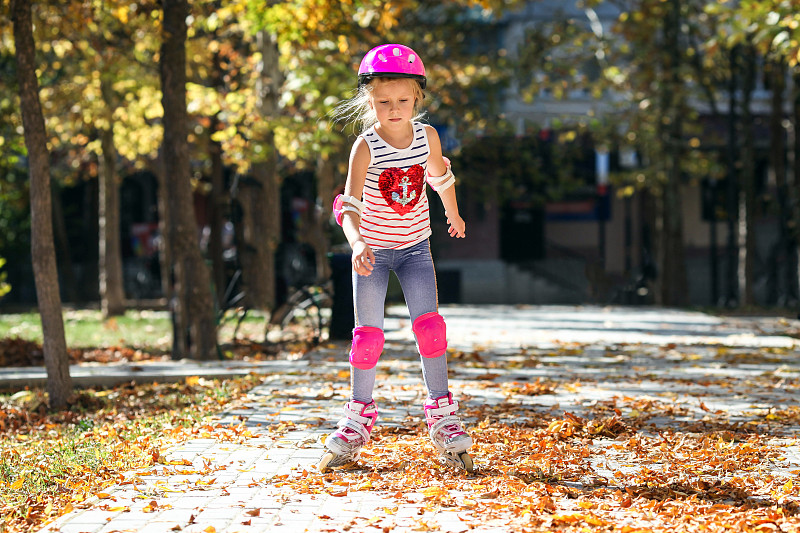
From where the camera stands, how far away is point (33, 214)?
313 inches

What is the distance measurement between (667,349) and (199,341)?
537 cm

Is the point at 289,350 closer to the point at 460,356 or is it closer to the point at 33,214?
the point at 460,356

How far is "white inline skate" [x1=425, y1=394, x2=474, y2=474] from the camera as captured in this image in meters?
4.96

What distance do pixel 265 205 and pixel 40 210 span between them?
9339 mm

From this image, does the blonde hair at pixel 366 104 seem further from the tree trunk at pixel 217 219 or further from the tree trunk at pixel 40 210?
the tree trunk at pixel 217 219

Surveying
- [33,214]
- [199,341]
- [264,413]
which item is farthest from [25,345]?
[264,413]

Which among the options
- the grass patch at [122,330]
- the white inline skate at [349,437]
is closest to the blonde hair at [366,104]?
the white inline skate at [349,437]

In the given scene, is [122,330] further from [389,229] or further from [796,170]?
[796,170]

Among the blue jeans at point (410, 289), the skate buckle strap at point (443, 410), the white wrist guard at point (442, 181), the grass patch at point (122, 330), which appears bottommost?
the grass patch at point (122, 330)

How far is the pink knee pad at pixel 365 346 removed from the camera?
5.14 m

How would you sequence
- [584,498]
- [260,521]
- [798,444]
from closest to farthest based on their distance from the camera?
[260,521], [584,498], [798,444]

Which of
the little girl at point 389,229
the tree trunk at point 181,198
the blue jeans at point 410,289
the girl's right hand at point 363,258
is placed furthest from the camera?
the tree trunk at point 181,198

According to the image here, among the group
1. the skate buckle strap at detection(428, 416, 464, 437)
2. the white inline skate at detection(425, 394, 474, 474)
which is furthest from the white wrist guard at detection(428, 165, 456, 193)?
the skate buckle strap at detection(428, 416, 464, 437)

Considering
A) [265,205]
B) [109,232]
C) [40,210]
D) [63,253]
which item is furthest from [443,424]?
[63,253]
